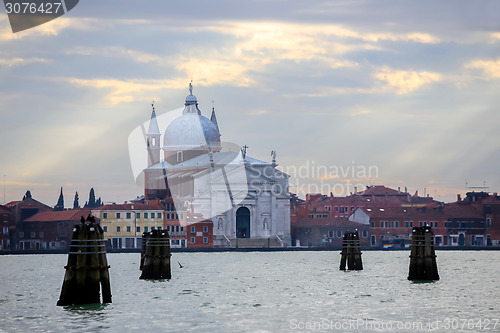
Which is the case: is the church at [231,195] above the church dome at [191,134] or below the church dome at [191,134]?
below

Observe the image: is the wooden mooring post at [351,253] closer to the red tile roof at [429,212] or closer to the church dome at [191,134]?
the red tile roof at [429,212]

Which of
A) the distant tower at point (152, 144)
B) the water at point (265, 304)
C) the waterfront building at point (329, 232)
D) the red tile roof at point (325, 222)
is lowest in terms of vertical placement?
the water at point (265, 304)

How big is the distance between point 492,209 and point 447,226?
4.72m

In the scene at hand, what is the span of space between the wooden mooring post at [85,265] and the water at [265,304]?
0.61 metres

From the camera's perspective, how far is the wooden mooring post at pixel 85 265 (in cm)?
2845

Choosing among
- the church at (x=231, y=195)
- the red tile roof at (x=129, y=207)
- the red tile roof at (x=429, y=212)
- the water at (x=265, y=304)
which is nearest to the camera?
the water at (x=265, y=304)

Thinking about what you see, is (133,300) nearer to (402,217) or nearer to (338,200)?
(402,217)

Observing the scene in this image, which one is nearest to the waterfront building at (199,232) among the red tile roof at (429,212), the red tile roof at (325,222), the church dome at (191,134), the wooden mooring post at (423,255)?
the red tile roof at (325,222)

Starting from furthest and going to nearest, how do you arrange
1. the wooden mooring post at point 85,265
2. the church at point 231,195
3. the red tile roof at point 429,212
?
1. the red tile roof at point 429,212
2. the church at point 231,195
3. the wooden mooring post at point 85,265

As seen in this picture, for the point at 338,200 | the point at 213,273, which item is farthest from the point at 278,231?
the point at 213,273

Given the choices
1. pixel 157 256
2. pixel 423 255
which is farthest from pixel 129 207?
pixel 423 255

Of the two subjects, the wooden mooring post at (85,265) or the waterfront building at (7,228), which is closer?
the wooden mooring post at (85,265)

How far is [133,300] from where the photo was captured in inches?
1453

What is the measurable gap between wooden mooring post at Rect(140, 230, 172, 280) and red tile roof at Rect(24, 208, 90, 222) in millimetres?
55164
